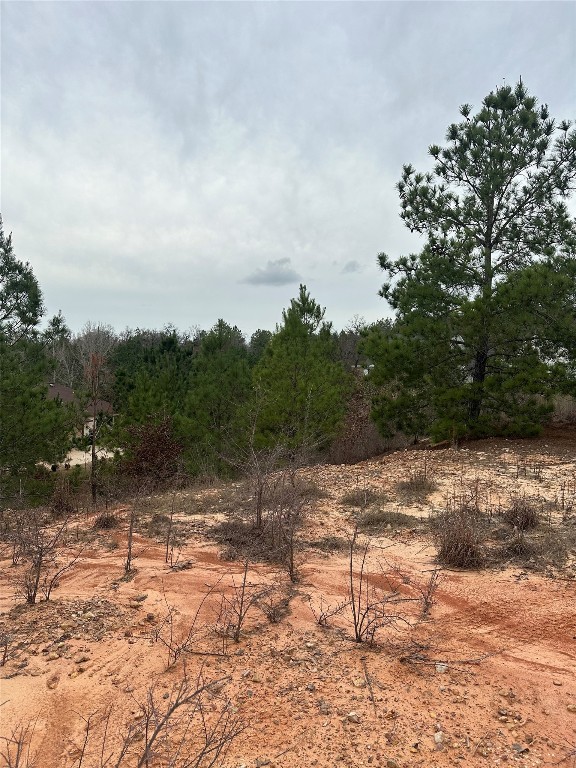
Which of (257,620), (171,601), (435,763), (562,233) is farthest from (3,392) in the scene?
(562,233)

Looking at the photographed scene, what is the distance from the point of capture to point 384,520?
6605 mm

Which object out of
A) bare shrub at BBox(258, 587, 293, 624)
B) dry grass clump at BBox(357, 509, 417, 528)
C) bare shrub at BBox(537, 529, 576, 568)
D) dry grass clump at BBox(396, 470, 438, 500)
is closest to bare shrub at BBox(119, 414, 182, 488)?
dry grass clump at BBox(396, 470, 438, 500)

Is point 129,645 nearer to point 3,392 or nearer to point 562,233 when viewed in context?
point 3,392

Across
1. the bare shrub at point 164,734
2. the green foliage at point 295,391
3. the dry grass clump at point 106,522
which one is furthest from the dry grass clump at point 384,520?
the green foliage at point 295,391

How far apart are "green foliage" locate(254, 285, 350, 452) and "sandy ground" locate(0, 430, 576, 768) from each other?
24.6 ft

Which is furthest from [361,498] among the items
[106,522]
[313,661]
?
[313,661]

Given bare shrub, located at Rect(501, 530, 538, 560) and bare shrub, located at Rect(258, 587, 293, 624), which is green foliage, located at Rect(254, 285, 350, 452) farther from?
bare shrub, located at Rect(258, 587, 293, 624)

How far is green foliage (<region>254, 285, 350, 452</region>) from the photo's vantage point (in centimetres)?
1305

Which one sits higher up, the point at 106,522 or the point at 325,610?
the point at 106,522

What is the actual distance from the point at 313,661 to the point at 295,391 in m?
10.0

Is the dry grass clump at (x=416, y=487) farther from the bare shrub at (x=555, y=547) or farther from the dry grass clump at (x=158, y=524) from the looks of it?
the dry grass clump at (x=158, y=524)

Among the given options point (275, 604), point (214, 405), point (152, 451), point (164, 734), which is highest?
point (214, 405)

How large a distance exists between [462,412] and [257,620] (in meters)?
9.38

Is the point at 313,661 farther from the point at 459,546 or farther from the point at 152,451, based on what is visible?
the point at 152,451
